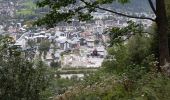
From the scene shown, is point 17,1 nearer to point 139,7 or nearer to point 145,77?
point 139,7

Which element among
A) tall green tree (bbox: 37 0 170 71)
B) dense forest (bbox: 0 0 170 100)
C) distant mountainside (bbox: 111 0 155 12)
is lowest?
distant mountainside (bbox: 111 0 155 12)

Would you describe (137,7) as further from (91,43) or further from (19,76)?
(19,76)

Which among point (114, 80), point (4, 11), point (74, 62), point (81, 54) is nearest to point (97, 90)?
point (114, 80)

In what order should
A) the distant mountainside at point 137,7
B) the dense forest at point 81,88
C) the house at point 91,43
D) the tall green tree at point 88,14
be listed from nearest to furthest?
1. the dense forest at point 81,88
2. the tall green tree at point 88,14
3. the house at point 91,43
4. the distant mountainside at point 137,7

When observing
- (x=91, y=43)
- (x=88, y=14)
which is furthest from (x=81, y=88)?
(x=91, y=43)

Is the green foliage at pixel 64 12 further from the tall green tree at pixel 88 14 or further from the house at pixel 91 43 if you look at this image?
the house at pixel 91 43

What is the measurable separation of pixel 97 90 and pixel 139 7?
141 m

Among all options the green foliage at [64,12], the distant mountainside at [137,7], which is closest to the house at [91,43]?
the distant mountainside at [137,7]

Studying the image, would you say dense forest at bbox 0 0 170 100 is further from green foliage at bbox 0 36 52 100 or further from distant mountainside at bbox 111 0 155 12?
distant mountainside at bbox 111 0 155 12

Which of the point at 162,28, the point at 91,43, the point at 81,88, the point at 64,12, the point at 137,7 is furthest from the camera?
the point at 137,7

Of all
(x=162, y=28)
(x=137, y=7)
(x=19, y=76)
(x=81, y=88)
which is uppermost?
(x=162, y=28)

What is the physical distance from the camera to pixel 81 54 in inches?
3433

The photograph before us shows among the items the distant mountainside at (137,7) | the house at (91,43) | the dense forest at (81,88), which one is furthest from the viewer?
the distant mountainside at (137,7)

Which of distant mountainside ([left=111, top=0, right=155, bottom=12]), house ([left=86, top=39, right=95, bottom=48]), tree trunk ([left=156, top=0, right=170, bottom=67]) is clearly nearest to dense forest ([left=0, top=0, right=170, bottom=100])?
tree trunk ([left=156, top=0, right=170, bottom=67])
